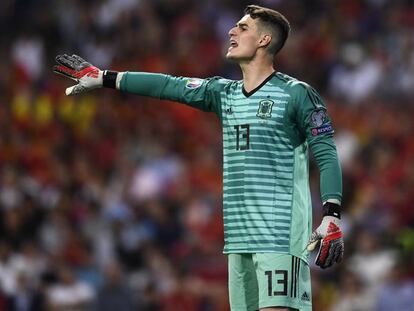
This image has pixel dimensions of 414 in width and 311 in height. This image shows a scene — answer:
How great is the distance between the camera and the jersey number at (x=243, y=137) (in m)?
7.02

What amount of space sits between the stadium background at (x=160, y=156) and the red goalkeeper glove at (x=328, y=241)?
547 centimetres

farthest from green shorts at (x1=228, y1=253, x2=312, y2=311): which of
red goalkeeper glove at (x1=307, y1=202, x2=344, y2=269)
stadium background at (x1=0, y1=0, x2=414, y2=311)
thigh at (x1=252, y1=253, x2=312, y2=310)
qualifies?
stadium background at (x1=0, y1=0, x2=414, y2=311)

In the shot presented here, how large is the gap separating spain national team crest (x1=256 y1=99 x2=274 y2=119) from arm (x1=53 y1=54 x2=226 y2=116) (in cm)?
38

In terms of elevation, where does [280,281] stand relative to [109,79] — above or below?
below

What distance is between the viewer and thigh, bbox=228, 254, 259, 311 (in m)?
7.08

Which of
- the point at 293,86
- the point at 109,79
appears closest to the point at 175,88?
the point at 109,79

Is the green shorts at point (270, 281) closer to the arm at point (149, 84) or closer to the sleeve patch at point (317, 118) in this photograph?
the sleeve patch at point (317, 118)

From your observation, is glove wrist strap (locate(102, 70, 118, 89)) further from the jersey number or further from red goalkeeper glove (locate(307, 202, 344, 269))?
red goalkeeper glove (locate(307, 202, 344, 269))

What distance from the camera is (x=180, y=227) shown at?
1437cm

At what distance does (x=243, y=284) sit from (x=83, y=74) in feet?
5.07

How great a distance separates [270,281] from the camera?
6891 millimetres

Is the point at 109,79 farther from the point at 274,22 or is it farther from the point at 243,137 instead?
the point at 274,22

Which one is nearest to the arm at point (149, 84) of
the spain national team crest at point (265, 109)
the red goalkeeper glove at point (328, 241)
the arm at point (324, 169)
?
the spain national team crest at point (265, 109)

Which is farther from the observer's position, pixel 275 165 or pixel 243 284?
pixel 243 284
